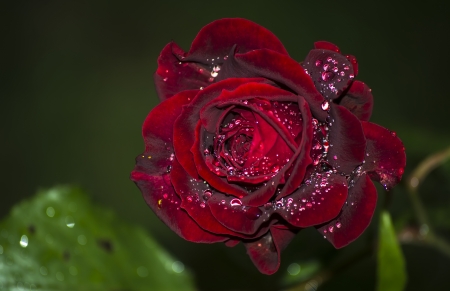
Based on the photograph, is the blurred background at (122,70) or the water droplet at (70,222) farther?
the blurred background at (122,70)

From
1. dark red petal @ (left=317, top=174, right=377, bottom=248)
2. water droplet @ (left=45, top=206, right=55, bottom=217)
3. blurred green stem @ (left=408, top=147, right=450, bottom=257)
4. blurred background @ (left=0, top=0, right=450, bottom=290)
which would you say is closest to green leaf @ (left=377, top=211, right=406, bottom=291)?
dark red petal @ (left=317, top=174, right=377, bottom=248)

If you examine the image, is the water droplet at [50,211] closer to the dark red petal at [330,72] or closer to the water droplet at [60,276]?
the water droplet at [60,276]

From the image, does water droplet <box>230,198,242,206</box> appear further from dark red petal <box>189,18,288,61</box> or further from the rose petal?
dark red petal <box>189,18,288,61</box>

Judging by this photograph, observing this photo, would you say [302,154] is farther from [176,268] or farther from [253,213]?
[176,268]

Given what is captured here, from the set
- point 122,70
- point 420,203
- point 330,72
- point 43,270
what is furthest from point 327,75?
point 122,70

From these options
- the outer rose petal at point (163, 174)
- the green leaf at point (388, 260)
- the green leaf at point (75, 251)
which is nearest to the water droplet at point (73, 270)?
the green leaf at point (75, 251)

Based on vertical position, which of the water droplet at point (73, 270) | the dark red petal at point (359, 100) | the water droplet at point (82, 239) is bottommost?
the water droplet at point (73, 270)
